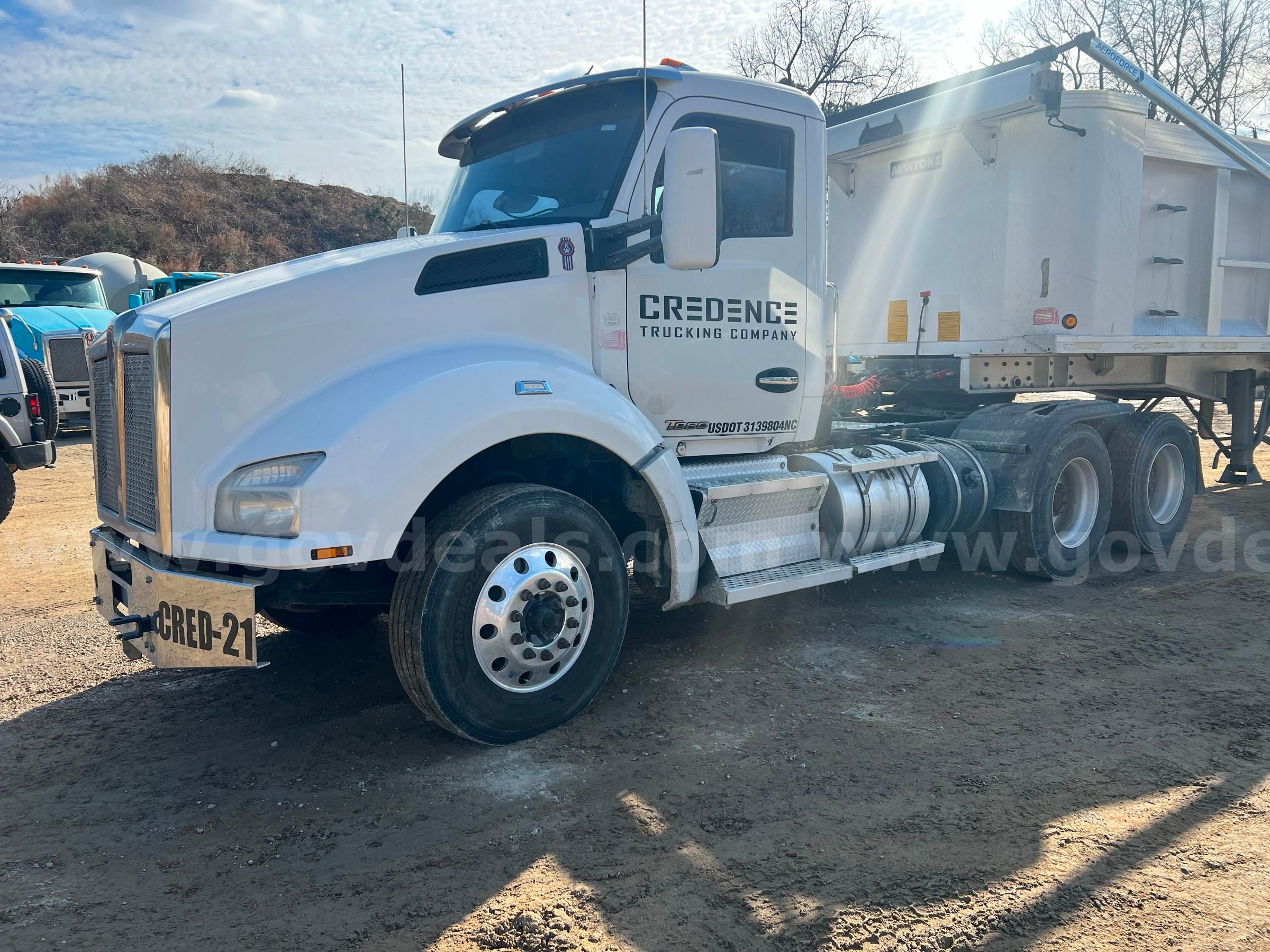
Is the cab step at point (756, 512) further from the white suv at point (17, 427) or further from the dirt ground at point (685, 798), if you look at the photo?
the white suv at point (17, 427)

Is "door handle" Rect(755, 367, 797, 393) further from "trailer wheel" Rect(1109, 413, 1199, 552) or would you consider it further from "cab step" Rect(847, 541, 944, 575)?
"trailer wheel" Rect(1109, 413, 1199, 552)

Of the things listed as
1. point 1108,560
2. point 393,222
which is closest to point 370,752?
point 1108,560

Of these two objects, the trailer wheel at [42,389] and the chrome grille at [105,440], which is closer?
the chrome grille at [105,440]

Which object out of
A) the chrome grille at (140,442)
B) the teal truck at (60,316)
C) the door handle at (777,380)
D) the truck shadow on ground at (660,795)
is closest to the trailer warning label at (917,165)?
the door handle at (777,380)

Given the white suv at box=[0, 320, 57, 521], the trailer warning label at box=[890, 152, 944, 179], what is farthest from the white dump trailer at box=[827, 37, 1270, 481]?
the white suv at box=[0, 320, 57, 521]

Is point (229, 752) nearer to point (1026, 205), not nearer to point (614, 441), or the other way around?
point (614, 441)

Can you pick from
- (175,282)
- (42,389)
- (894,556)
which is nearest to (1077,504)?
(894,556)

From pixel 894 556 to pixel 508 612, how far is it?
2797 mm

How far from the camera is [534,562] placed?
389 centimetres

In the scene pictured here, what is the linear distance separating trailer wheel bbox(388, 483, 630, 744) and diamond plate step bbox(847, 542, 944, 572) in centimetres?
183

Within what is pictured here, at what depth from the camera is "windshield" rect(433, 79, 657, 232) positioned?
14.7 feet

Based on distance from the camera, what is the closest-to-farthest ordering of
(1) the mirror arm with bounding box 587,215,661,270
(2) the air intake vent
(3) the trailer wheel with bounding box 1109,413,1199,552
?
(2) the air intake vent, (1) the mirror arm with bounding box 587,215,661,270, (3) the trailer wheel with bounding box 1109,413,1199,552

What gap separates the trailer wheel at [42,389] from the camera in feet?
27.5

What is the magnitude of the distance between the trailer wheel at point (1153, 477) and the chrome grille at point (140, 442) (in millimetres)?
6525
